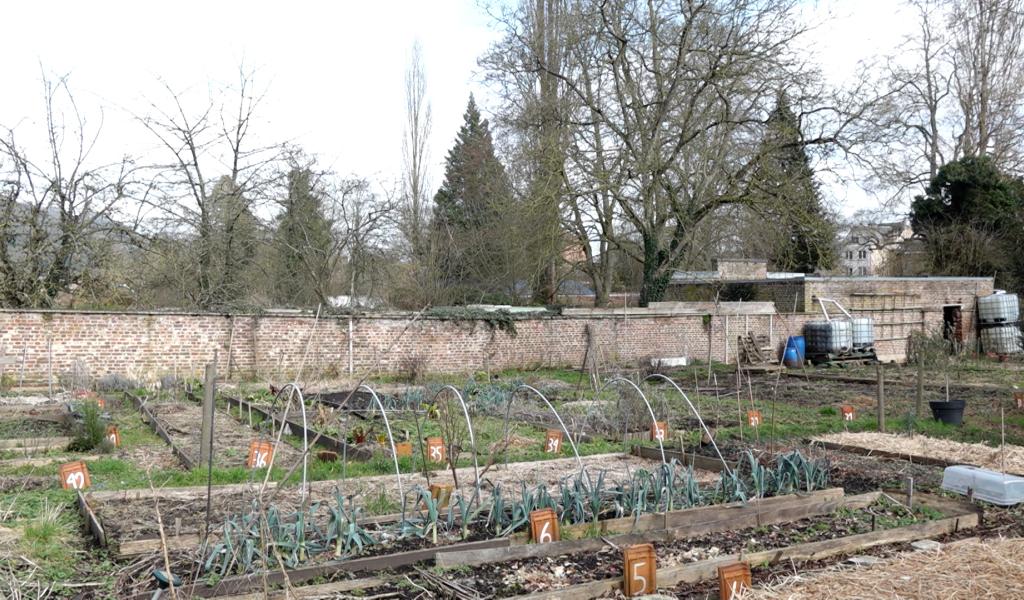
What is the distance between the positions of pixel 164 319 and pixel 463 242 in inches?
673

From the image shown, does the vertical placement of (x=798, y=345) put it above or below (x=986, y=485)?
above

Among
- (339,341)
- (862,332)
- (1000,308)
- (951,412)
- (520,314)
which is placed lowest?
(951,412)

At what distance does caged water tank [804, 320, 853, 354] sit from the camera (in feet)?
80.4

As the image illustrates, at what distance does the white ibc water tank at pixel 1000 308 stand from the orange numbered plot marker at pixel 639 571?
27.8m

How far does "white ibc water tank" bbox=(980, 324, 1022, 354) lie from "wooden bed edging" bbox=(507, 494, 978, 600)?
2474 cm

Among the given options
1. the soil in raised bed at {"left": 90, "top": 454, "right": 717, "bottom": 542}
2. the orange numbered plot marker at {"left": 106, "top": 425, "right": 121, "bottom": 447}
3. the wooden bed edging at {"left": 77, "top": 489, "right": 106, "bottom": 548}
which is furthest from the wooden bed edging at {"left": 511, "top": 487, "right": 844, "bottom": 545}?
the orange numbered plot marker at {"left": 106, "top": 425, "right": 121, "bottom": 447}

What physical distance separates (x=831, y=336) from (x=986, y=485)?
18.3m

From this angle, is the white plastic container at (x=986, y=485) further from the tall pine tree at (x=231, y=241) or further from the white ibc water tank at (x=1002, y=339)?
the white ibc water tank at (x=1002, y=339)

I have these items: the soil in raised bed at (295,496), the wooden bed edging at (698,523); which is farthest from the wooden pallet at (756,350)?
the wooden bed edging at (698,523)

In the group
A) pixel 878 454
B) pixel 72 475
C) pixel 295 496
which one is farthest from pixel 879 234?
pixel 72 475

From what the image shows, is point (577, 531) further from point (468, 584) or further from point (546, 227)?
point (546, 227)

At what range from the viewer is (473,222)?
3750 centimetres

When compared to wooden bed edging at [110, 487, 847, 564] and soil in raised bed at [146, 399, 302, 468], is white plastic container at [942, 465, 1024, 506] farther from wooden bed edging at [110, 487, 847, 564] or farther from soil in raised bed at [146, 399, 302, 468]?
soil in raised bed at [146, 399, 302, 468]

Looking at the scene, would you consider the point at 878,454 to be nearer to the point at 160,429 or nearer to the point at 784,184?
the point at 160,429
